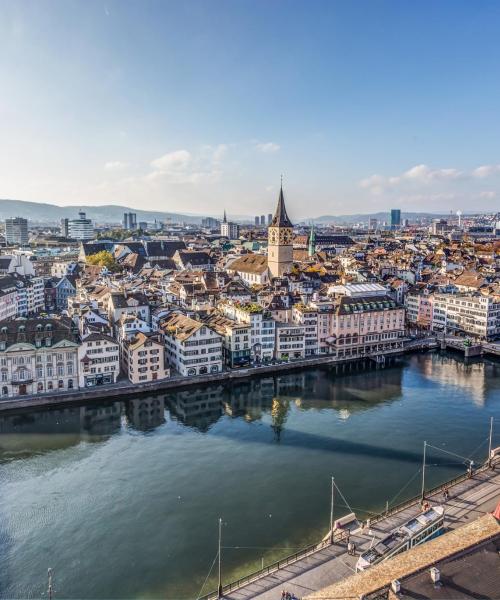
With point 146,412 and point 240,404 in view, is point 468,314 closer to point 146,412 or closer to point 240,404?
point 240,404

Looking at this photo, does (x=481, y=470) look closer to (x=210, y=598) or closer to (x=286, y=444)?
(x=286, y=444)

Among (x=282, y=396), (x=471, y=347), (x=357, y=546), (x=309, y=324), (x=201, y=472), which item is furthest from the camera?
(x=471, y=347)

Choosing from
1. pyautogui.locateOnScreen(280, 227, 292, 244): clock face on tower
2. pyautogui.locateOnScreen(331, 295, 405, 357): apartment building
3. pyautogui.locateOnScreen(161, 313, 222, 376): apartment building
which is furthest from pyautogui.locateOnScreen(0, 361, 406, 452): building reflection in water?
pyautogui.locateOnScreen(280, 227, 292, 244): clock face on tower

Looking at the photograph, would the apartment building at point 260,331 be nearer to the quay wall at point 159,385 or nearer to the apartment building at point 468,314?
the quay wall at point 159,385

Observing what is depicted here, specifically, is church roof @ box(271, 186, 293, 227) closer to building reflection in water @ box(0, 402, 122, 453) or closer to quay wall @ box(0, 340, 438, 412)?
quay wall @ box(0, 340, 438, 412)

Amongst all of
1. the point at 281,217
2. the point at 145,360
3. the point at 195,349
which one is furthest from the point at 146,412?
the point at 281,217

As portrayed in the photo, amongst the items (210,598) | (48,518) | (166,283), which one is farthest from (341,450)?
(166,283)
